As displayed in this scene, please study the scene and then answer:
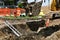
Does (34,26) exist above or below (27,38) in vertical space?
below

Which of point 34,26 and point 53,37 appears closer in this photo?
point 53,37

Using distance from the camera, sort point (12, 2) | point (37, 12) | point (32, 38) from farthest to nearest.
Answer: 1. point (12, 2)
2. point (37, 12)
3. point (32, 38)

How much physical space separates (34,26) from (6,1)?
2163 inches

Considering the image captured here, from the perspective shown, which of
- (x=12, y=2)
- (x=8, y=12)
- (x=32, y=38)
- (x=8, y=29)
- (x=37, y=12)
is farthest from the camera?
(x=12, y=2)

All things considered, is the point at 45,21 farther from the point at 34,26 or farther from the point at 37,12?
the point at 37,12

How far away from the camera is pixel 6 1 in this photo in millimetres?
83875

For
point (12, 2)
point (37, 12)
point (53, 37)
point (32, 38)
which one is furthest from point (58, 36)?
point (12, 2)

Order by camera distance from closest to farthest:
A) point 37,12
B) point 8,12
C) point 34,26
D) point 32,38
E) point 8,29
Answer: point 32,38, point 8,29, point 34,26, point 37,12, point 8,12

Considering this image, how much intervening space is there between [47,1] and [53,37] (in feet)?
95.2

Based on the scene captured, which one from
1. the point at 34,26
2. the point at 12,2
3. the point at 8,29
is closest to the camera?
the point at 8,29

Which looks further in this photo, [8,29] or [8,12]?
[8,12]

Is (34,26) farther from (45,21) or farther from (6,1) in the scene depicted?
(6,1)

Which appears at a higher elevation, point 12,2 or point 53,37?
point 53,37

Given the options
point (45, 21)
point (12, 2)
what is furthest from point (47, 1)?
point (12, 2)
